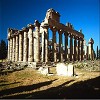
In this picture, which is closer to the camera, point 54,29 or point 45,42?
point 45,42

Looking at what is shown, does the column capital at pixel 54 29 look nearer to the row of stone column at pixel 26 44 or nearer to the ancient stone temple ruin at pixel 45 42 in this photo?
the ancient stone temple ruin at pixel 45 42

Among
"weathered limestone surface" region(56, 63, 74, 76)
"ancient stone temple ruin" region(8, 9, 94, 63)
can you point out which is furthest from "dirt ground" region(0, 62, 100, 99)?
"ancient stone temple ruin" region(8, 9, 94, 63)

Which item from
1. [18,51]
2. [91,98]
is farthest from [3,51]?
[91,98]

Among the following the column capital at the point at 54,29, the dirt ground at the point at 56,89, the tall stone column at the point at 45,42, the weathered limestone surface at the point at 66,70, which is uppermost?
the column capital at the point at 54,29

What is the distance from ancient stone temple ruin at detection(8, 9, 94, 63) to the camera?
34.0 m

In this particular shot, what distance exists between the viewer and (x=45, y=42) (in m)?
34.2

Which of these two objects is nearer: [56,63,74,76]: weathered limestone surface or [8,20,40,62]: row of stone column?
[56,63,74,76]: weathered limestone surface

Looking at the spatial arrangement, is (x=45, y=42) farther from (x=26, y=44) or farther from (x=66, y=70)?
(x=66, y=70)

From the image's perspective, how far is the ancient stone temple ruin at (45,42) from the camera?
34031mm

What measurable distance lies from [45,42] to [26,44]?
6655 millimetres

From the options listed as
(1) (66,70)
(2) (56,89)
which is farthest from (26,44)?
(2) (56,89)

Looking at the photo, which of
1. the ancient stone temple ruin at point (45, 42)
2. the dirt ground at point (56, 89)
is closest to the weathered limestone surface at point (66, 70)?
the dirt ground at point (56, 89)

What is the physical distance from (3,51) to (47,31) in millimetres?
41436

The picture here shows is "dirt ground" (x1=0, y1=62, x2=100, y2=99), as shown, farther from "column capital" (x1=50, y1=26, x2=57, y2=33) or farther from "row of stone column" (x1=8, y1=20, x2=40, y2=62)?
"column capital" (x1=50, y1=26, x2=57, y2=33)
